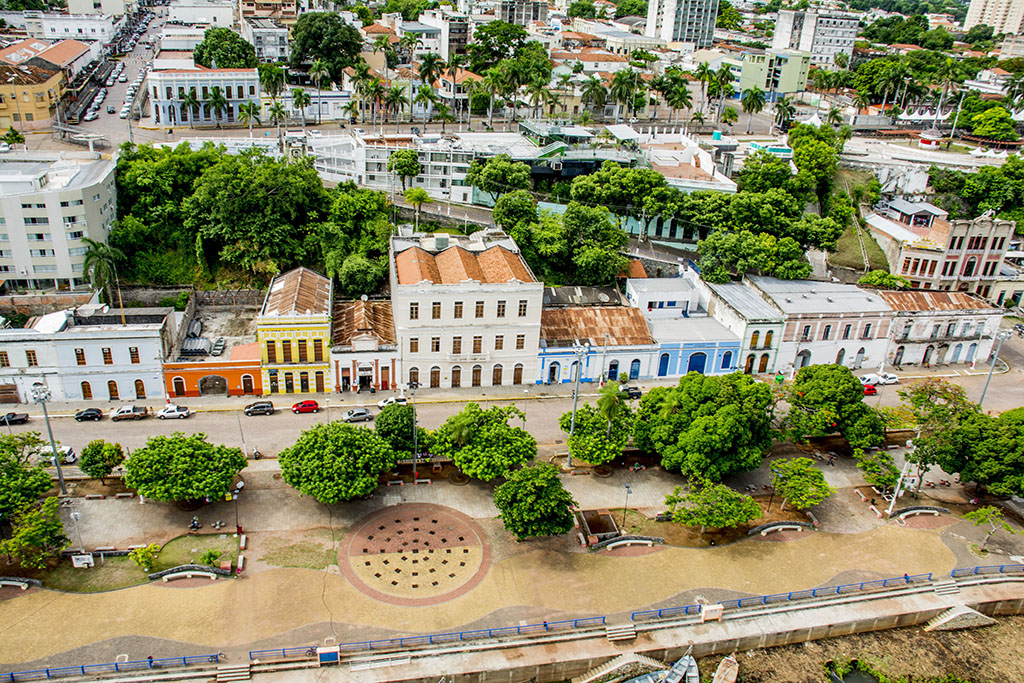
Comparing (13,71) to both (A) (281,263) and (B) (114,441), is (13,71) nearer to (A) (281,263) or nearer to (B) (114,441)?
(A) (281,263)

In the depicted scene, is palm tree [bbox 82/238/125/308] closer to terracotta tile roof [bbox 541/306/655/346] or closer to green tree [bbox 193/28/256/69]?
terracotta tile roof [bbox 541/306/655/346]

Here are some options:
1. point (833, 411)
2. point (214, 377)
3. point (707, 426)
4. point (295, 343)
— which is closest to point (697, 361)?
point (833, 411)

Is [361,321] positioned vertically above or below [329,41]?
below

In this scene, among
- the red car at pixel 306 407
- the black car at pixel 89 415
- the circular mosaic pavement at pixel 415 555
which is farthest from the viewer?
the red car at pixel 306 407

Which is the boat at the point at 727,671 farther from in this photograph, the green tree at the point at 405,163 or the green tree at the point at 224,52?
the green tree at the point at 224,52

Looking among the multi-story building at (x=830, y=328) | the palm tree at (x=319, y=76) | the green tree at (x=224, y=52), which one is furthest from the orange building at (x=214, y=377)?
the green tree at (x=224, y=52)

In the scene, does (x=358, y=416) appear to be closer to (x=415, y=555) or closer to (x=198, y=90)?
(x=415, y=555)
